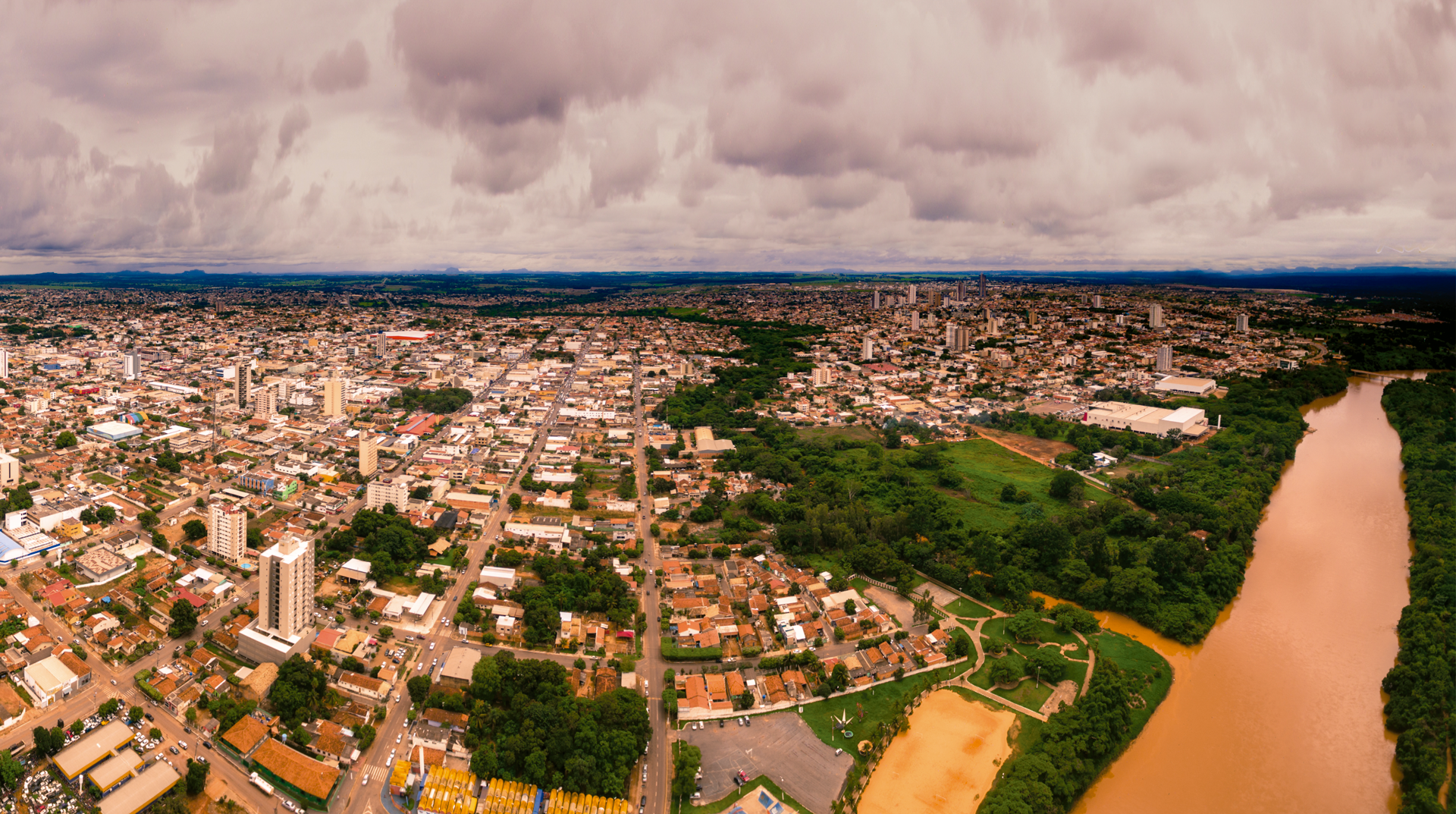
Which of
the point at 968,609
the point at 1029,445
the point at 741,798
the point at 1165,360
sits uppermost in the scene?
the point at 1165,360

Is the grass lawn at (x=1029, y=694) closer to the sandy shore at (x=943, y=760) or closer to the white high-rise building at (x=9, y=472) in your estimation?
the sandy shore at (x=943, y=760)

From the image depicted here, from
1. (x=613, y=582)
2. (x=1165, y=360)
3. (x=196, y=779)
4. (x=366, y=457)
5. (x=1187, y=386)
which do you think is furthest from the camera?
(x=1165, y=360)

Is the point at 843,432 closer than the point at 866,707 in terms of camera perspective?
No

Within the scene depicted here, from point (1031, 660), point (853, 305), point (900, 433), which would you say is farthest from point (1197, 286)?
point (1031, 660)

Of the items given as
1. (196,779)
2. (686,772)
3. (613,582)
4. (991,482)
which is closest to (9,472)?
(196,779)

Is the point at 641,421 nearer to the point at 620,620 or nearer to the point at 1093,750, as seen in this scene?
the point at 620,620

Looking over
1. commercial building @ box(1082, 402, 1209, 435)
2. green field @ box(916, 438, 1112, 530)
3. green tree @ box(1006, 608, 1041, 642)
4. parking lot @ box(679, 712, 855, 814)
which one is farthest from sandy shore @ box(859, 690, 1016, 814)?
commercial building @ box(1082, 402, 1209, 435)

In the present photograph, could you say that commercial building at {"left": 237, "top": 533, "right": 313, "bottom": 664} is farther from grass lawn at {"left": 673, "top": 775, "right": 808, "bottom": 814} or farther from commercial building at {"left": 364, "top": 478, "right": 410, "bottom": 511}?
grass lawn at {"left": 673, "top": 775, "right": 808, "bottom": 814}

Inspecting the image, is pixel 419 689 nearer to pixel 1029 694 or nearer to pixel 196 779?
pixel 196 779
